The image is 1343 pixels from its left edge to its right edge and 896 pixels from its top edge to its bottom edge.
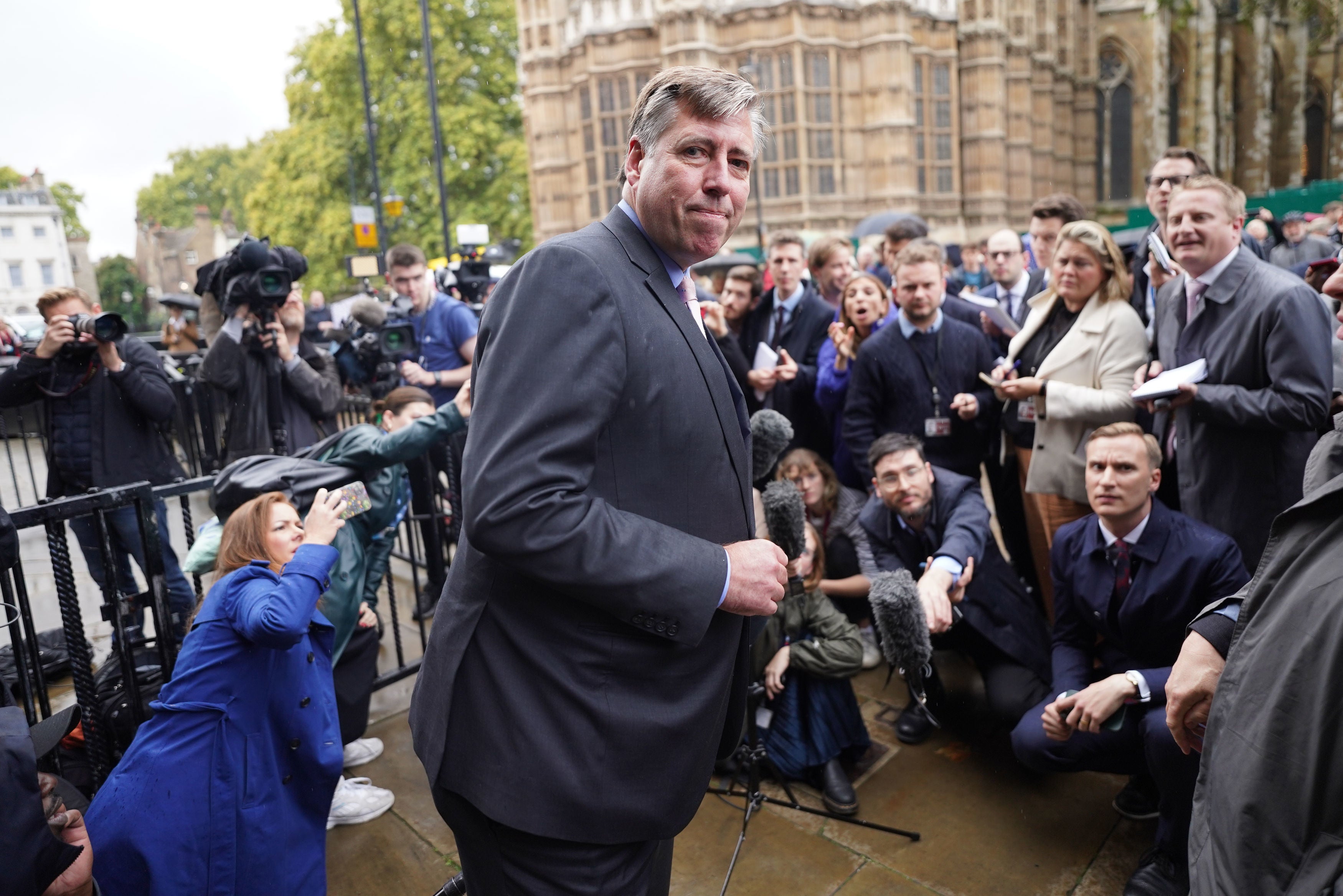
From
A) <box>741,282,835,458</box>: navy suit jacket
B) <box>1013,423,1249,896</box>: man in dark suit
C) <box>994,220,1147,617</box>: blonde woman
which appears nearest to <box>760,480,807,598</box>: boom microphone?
<box>1013,423,1249,896</box>: man in dark suit

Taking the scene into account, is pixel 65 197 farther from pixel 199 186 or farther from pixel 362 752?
pixel 362 752

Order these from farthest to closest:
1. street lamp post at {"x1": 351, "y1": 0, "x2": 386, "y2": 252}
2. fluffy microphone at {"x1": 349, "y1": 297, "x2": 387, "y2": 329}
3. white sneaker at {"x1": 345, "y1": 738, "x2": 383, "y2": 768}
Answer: street lamp post at {"x1": 351, "y1": 0, "x2": 386, "y2": 252} < fluffy microphone at {"x1": 349, "y1": 297, "x2": 387, "y2": 329} < white sneaker at {"x1": 345, "y1": 738, "x2": 383, "y2": 768}

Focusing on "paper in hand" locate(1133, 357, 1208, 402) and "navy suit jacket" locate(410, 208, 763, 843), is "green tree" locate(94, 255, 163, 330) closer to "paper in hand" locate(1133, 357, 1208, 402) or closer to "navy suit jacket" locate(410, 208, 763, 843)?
"paper in hand" locate(1133, 357, 1208, 402)

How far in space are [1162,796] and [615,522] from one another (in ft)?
7.67

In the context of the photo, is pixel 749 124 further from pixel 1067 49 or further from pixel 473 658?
pixel 1067 49

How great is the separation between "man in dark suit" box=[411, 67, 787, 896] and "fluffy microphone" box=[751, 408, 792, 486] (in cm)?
145

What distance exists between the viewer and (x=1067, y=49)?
36594mm

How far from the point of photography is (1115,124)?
37.3 metres

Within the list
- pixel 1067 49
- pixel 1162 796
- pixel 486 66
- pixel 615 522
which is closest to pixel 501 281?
pixel 615 522

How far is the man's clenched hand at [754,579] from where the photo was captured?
4.68 ft

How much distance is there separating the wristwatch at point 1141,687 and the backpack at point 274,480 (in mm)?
2855

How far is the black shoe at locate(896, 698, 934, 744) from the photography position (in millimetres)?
3719

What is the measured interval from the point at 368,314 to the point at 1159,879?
20.1 ft

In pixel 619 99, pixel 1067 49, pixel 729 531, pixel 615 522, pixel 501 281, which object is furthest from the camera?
pixel 1067 49
